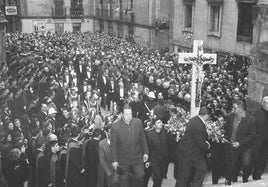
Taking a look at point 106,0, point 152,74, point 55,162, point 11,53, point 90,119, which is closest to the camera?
point 55,162

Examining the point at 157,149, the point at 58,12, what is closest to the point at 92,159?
the point at 157,149

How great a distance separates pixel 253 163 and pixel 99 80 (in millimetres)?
10216

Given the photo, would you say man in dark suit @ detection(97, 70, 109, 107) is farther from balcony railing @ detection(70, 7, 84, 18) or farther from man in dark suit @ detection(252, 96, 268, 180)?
balcony railing @ detection(70, 7, 84, 18)

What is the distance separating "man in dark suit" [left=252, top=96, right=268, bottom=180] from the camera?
7.34 meters

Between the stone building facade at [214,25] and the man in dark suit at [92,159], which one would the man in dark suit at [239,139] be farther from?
the stone building facade at [214,25]

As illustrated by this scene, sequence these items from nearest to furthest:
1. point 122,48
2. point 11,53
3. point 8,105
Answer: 1. point 8,105
2. point 11,53
3. point 122,48

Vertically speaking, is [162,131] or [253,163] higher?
[162,131]

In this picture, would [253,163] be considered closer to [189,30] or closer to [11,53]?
[11,53]

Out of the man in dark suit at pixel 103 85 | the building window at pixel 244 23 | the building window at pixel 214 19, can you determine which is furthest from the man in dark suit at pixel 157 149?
the building window at pixel 214 19

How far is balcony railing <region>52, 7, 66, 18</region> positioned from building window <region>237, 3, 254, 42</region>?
27639mm

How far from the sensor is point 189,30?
25.4 meters

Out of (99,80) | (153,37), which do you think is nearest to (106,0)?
(153,37)

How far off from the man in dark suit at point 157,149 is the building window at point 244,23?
13.6 m

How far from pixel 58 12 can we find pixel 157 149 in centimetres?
3895
